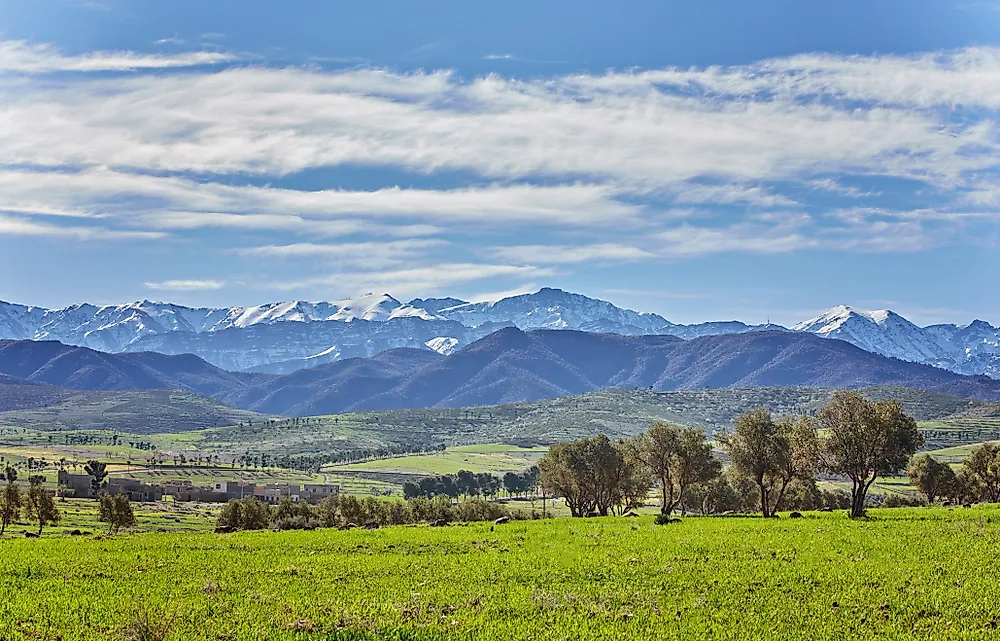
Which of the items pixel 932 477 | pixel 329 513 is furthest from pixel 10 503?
pixel 932 477

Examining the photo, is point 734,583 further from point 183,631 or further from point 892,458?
point 892,458

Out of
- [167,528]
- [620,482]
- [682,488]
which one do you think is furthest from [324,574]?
[167,528]

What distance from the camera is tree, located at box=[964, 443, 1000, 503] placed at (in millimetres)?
103500

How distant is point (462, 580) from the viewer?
33.5 meters

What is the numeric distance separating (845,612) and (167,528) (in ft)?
489

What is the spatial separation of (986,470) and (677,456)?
2057 inches

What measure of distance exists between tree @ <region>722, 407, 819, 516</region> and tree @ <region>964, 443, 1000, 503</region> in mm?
39255

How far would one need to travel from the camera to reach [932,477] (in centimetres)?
12150

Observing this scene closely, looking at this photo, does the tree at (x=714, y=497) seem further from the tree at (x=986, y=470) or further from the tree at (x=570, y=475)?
the tree at (x=986, y=470)

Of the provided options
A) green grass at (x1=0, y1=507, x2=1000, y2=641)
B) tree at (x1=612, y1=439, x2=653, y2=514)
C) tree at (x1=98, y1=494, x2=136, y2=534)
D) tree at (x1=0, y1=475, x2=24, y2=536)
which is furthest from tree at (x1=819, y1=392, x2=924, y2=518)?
tree at (x1=0, y1=475, x2=24, y2=536)

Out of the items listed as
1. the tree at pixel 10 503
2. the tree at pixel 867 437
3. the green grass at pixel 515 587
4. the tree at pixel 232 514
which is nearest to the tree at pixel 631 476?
the tree at pixel 867 437

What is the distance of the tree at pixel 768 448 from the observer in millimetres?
74875

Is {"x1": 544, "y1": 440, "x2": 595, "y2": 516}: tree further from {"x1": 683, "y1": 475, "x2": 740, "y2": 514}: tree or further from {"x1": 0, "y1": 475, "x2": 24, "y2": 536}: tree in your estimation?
{"x1": 0, "y1": 475, "x2": 24, "y2": 536}: tree

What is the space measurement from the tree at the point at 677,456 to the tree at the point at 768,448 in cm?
466
